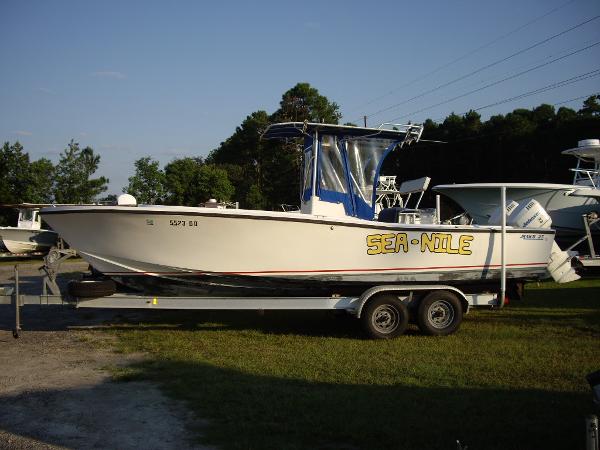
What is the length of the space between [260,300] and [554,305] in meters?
5.82

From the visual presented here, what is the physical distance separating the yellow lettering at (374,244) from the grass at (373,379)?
4.07ft

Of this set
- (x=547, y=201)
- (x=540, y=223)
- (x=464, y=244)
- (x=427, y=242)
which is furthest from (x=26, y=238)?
(x=540, y=223)

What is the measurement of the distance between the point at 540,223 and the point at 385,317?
114 inches

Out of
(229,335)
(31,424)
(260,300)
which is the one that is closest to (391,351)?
(260,300)

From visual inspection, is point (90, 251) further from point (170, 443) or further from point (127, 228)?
point (170, 443)

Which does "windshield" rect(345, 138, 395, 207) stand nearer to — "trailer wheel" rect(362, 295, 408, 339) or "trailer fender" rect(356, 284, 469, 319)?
"trailer fender" rect(356, 284, 469, 319)

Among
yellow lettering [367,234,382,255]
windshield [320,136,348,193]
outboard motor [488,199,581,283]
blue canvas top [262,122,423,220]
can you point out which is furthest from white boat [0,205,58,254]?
outboard motor [488,199,581,283]

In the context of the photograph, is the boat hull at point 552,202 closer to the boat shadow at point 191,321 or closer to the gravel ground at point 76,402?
the boat shadow at point 191,321

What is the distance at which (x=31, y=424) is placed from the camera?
4.82 m

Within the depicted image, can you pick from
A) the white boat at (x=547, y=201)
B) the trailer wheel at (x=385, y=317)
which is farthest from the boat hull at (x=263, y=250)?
the white boat at (x=547, y=201)

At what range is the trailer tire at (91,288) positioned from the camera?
7.41 metres

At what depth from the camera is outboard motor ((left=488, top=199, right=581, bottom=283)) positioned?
29.1 feet

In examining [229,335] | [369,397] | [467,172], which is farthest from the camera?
[467,172]

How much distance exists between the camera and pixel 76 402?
213 inches
